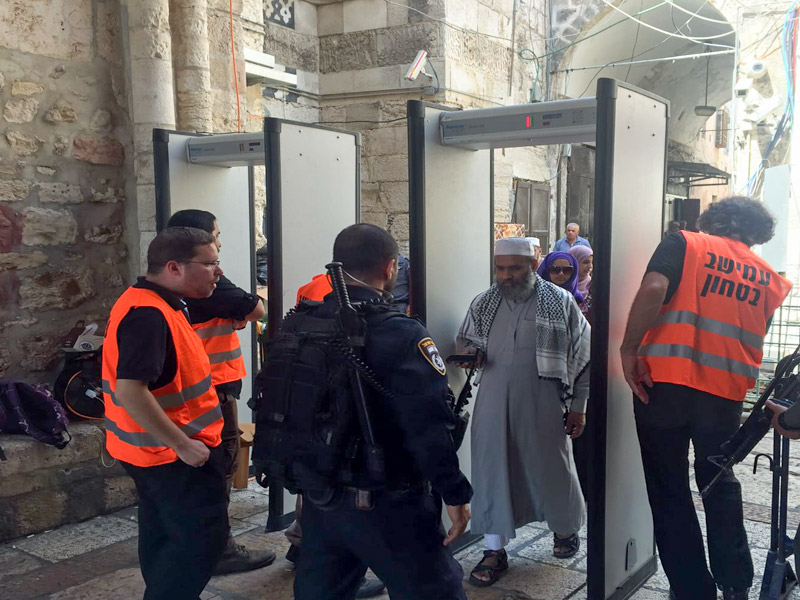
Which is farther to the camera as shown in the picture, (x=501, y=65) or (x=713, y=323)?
(x=501, y=65)

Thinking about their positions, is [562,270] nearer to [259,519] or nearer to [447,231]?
[447,231]

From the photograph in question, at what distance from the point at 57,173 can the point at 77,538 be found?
224 cm

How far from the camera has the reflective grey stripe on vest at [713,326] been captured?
3076 millimetres

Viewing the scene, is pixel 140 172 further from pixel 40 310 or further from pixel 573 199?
pixel 573 199

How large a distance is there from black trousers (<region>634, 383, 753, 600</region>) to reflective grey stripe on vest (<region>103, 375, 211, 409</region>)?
1.73 m

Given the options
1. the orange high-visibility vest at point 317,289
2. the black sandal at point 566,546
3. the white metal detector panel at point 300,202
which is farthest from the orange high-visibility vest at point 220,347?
the black sandal at point 566,546

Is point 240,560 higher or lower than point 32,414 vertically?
lower

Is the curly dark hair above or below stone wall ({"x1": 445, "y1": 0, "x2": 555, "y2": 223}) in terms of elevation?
below

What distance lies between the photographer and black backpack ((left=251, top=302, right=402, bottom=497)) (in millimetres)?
2158

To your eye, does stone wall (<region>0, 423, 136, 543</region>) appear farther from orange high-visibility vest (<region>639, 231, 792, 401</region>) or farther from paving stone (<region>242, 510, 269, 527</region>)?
orange high-visibility vest (<region>639, 231, 792, 401</region>)

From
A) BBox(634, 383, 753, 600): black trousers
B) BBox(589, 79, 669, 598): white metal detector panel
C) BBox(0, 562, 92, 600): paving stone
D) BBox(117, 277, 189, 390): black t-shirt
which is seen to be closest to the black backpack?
BBox(117, 277, 189, 390): black t-shirt

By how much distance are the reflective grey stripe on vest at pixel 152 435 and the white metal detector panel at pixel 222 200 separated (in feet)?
7.44

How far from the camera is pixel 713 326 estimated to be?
3.08 m

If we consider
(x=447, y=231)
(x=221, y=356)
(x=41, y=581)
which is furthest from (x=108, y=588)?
(x=447, y=231)
